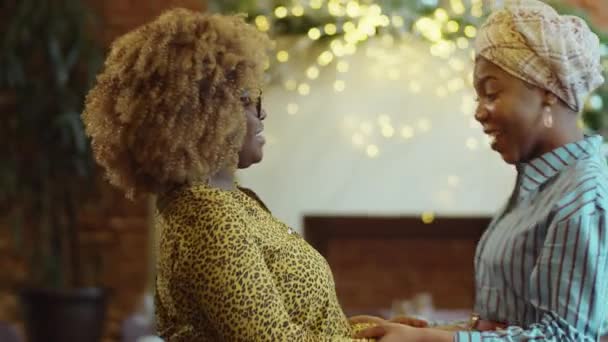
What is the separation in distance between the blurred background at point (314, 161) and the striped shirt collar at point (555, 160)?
2325 millimetres

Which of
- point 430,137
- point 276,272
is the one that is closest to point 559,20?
point 276,272

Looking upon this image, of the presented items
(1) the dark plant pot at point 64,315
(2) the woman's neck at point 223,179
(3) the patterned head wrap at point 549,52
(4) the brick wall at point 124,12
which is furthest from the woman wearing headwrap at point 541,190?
(4) the brick wall at point 124,12

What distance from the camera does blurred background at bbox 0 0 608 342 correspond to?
4492mm

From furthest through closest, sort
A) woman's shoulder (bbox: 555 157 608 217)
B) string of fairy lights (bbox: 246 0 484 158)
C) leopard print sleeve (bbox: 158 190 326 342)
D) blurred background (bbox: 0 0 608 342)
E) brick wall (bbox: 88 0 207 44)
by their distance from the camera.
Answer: brick wall (bbox: 88 0 207 44) < blurred background (bbox: 0 0 608 342) < string of fairy lights (bbox: 246 0 484 158) < woman's shoulder (bbox: 555 157 608 217) < leopard print sleeve (bbox: 158 190 326 342)

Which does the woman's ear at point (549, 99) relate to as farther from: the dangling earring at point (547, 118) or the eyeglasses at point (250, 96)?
the eyeglasses at point (250, 96)

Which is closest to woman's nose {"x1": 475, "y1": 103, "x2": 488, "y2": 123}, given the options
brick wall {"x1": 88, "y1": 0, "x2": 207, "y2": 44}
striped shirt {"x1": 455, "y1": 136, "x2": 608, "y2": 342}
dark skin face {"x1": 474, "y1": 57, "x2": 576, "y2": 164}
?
dark skin face {"x1": 474, "y1": 57, "x2": 576, "y2": 164}

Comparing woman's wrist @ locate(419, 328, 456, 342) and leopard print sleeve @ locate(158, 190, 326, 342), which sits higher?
leopard print sleeve @ locate(158, 190, 326, 342)

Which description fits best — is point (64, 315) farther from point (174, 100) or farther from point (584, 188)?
point (584, 188)

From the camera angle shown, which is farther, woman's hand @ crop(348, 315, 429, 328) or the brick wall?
the brick wall

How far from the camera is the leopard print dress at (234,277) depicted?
1.53m

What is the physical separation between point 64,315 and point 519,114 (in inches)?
139

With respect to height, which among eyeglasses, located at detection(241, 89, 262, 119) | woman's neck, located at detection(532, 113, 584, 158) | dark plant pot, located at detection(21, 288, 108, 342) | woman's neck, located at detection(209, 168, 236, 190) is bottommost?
dark plant pot, located at detection(21, 288, 108, 342)

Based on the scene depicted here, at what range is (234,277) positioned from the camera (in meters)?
1.52

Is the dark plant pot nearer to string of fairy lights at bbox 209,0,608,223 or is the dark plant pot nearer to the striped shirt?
string of fairy lights at bbox 209,0,608,223
